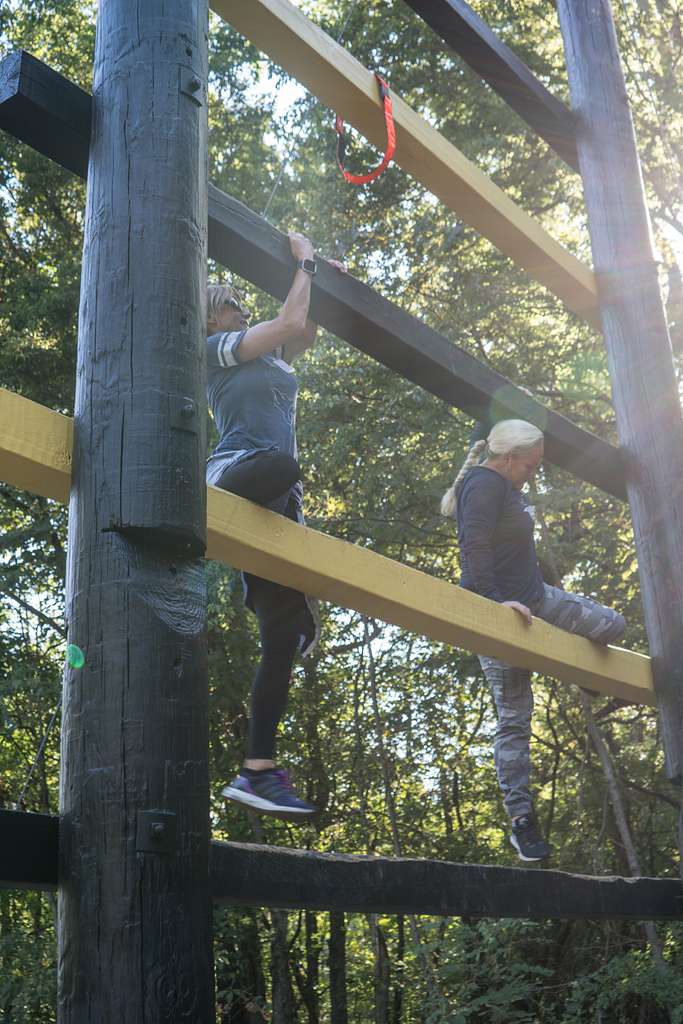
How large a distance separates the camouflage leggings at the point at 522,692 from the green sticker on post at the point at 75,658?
67.2 inches

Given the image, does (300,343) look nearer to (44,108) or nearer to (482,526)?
(482,526)

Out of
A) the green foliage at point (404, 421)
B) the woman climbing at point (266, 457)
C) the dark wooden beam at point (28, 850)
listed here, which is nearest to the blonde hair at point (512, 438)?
the woman climbing at point (266, 457)

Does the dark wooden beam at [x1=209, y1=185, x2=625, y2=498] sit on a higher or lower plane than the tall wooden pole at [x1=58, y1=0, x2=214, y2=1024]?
higher

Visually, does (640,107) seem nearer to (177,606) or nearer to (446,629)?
(446,629)

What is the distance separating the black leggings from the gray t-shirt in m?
0.23

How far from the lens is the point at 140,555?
168cm

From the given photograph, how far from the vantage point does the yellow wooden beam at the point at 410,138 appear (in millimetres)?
2826

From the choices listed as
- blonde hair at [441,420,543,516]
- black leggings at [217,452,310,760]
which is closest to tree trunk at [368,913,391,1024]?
blonde hair at [441,420,543,516]

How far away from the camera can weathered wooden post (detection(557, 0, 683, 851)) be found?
11.7 feet

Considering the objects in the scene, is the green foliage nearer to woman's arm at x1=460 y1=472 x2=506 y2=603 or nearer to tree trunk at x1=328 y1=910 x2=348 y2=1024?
tree trunk at x1=328 y1=910 x2=348 y2=1024

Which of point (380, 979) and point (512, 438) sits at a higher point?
point (512, 438)

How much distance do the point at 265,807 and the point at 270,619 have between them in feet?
1.55

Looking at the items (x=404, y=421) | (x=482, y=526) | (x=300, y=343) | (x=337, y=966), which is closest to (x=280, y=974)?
(x=337, y=966)

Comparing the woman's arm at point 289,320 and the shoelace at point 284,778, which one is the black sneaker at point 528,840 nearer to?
the shoelace at point 284,778
